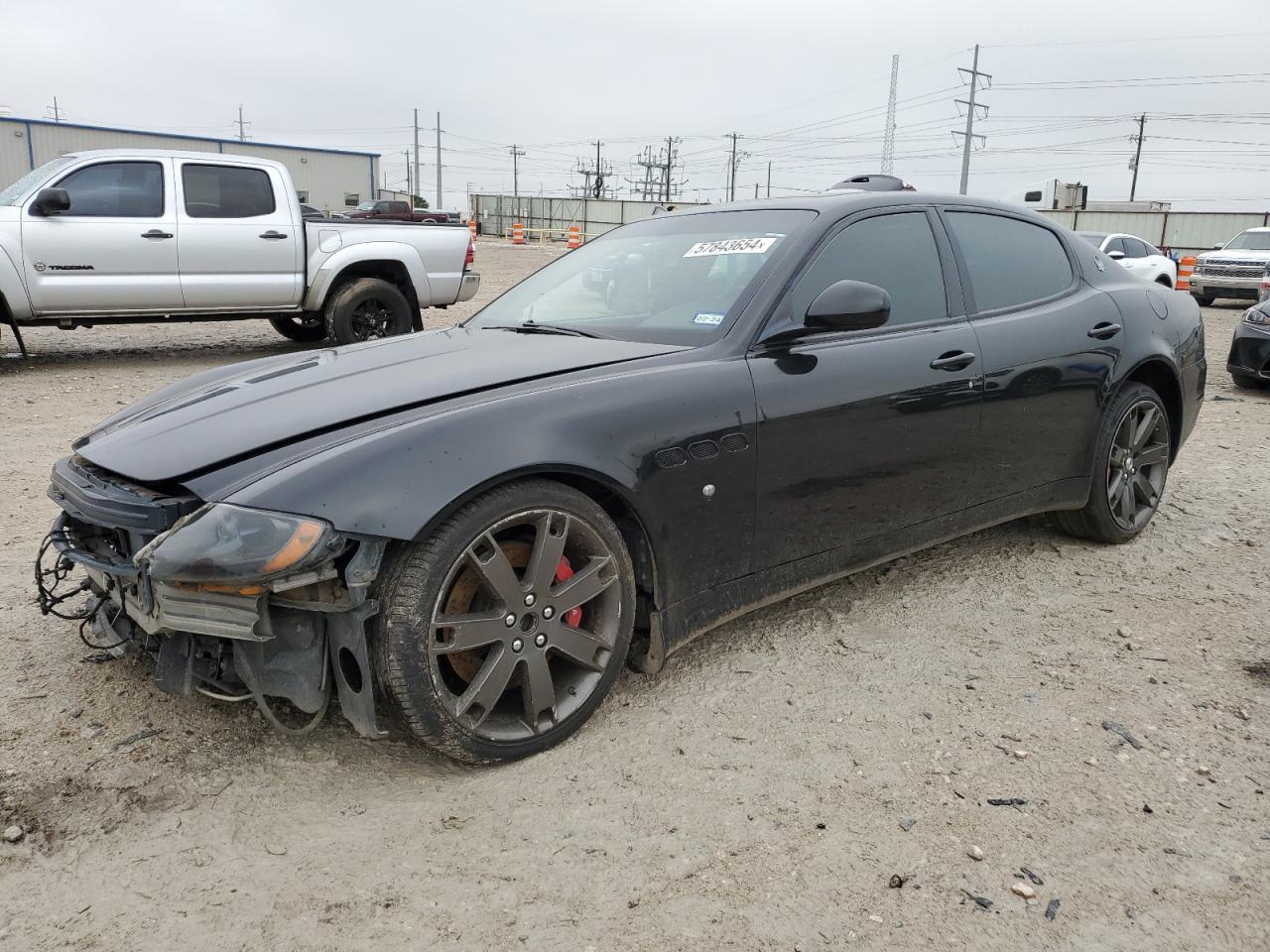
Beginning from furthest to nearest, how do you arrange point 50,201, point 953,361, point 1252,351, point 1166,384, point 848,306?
point 1252,351 → point 50,201 → point 1166,384 → point 953,361 → point 848,306

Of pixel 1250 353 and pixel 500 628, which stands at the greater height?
pixel 1250 353

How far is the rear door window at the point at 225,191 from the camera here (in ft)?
28.9

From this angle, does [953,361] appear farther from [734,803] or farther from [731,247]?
[734,803]

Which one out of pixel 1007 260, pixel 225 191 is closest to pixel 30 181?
pixel 225 191

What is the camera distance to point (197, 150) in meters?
32.5

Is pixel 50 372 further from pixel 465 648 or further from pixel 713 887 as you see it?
pixel 713 887

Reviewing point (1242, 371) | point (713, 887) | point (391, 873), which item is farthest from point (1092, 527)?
point (1242, 371)

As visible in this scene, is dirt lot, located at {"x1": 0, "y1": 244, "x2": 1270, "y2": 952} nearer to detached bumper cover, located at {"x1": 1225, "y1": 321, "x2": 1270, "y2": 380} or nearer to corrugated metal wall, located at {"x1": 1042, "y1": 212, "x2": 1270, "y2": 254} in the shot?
detached bumper cover, located at {"x1": 1225, "y1": 321, "x2": 1270, "y2": 380}

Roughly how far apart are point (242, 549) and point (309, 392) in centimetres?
76

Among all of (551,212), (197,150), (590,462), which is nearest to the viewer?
(590,462)

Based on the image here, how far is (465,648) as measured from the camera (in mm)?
2488

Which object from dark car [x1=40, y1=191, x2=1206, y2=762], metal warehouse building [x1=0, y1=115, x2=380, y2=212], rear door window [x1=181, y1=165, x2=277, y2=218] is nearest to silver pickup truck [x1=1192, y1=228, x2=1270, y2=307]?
rear door window [x1=181, y1=165, x2=277, y2=218]

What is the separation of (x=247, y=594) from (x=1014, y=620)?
2719 millimetres

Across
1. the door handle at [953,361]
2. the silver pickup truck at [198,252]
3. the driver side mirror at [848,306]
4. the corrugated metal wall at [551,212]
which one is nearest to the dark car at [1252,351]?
the door handle at [953,361]
